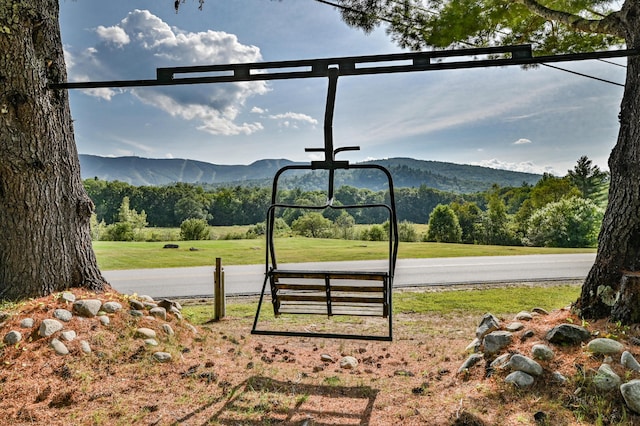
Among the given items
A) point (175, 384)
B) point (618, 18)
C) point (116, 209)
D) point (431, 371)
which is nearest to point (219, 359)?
point (175, 384)

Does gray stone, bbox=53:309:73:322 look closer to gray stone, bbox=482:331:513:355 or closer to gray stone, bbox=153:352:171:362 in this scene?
gray stone, bbox=153:352:171:362

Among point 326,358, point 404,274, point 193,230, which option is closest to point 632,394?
point 326,358

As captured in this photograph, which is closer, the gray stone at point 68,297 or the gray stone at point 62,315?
the gray stone at point 62,315

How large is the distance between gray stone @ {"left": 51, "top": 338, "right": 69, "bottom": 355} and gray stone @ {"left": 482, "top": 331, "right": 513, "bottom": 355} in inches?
126

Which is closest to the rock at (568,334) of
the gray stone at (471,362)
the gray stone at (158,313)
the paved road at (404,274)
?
the gray stone at (471,362)

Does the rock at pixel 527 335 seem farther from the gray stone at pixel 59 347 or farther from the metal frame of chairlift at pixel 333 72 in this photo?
the gray stone at pixel 59 347

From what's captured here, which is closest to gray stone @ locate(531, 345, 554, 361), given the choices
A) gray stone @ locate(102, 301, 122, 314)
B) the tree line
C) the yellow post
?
gray stone @ locate(102, 301, 122, 314)

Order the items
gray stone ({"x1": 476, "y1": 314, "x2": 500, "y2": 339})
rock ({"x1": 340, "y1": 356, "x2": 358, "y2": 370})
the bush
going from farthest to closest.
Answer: the bush, rock ({"x1": 340, "y1": 356, "x2": 358, "y2": 370}), gray stone ({"x1": 476, "y1": 314, "x2": 500, "y2": 339})

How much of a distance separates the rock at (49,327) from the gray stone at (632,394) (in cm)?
391

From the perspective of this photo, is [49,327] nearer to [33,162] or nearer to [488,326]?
[33,162]

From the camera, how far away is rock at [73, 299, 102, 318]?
349 centimetres

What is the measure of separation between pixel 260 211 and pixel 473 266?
885 cm

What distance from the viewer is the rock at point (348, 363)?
3662 millimetres

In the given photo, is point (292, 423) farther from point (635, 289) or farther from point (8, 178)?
point (8, 178)
